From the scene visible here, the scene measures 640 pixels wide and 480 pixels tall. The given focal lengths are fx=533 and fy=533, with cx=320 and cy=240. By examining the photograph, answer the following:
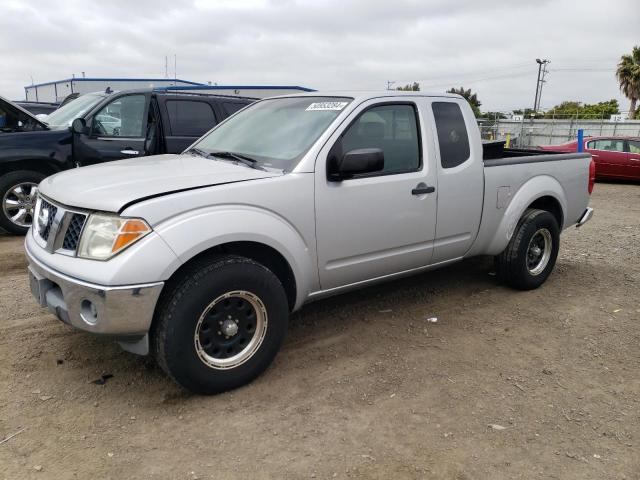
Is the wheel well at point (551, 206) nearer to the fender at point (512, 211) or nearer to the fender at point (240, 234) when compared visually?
the fender at point (512, 211)

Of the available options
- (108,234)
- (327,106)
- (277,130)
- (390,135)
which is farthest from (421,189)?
(108,234)

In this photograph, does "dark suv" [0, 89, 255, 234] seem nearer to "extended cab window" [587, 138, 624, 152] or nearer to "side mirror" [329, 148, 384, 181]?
"side mirror" [329, 148, 384, 181]

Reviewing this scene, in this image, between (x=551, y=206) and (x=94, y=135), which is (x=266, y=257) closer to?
(x=551, y=206)

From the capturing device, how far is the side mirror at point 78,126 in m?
6.74

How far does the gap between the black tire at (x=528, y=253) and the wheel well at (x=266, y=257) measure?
239 centimetres

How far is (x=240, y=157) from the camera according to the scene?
3.69 metres

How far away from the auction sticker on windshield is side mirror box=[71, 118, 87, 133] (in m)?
4.15

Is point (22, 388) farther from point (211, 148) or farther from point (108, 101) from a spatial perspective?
point (108, 101)

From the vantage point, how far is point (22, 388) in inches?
126

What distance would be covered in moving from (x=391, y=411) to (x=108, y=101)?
601cm

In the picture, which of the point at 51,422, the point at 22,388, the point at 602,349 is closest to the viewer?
the point at 51,422

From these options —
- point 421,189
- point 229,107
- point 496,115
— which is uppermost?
point 496,115

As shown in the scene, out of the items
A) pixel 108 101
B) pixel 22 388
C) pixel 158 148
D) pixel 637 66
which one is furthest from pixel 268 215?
pixel 637 66

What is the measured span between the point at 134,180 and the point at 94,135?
4.53 metres
